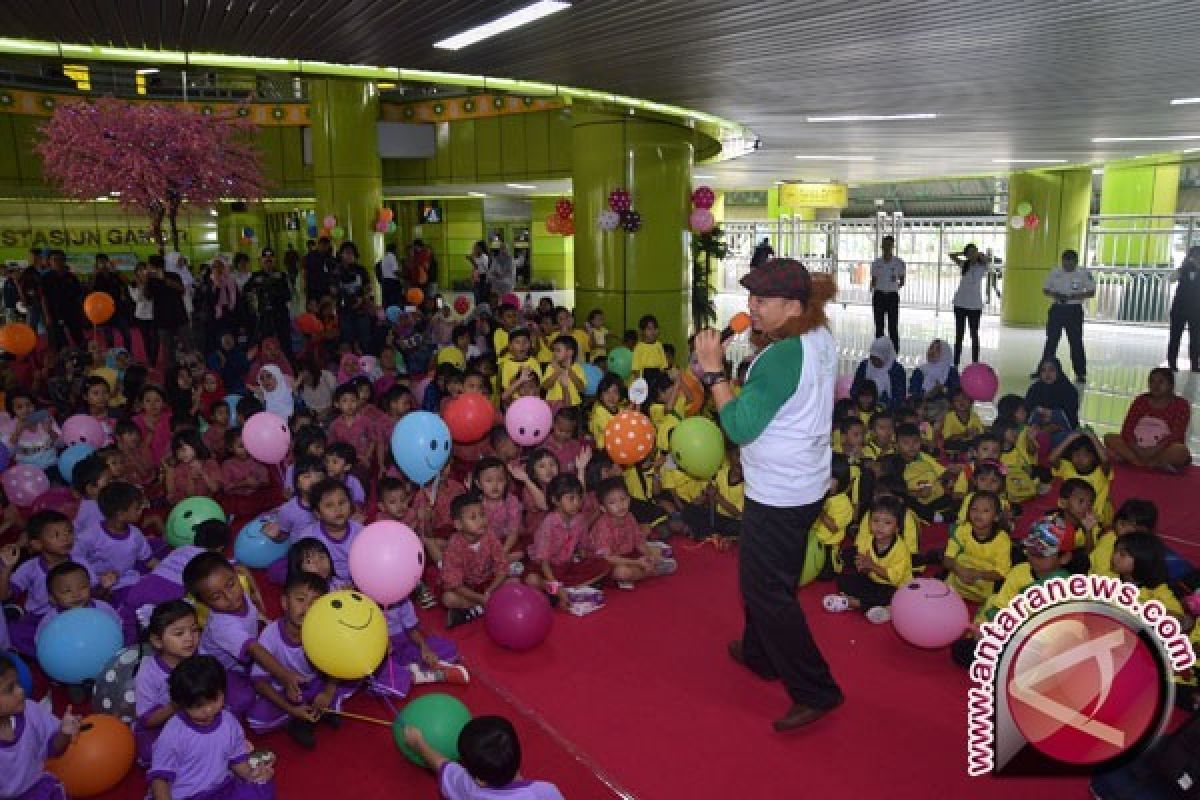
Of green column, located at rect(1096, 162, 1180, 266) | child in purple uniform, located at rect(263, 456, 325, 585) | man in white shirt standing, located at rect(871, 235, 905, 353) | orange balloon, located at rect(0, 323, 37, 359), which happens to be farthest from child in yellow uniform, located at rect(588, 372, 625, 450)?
green column, located at rect(1096, 162, 1180, 266)

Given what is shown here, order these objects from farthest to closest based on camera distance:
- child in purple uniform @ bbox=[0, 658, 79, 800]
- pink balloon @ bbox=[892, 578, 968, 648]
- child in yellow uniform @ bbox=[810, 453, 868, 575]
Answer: child in yellow uniform @ bbox=[810, 453, 868, 575] < pink balloon @ bbox=[892, 578, 968, 648] < child in purple uniform @ bbox=[0, 658, 79, 800]

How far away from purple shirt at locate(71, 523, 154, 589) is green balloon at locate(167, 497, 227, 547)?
1.03ft

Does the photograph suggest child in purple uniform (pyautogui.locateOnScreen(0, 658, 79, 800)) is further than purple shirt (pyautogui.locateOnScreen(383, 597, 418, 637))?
No

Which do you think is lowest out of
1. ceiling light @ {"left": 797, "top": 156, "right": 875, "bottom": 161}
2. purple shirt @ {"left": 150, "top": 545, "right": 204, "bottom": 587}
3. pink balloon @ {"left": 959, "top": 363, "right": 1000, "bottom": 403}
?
purple shirt @ {"left": 150, "top": 545, "right": 204, "bottom": 587}

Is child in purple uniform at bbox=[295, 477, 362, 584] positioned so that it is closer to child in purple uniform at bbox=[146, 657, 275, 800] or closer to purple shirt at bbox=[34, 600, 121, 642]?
purple shirt at bbox=[34, 600, 121, 642]

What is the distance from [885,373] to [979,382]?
2.77 feet

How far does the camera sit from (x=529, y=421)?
603 centimetres

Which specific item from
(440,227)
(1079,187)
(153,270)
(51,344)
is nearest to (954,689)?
(153,270)

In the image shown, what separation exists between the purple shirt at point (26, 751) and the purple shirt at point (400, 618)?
4.77ft

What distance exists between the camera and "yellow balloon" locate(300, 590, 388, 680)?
3299 mm

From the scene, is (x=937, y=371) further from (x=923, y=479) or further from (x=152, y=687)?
(x=152, y=687)

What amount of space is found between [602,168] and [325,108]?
265 inches

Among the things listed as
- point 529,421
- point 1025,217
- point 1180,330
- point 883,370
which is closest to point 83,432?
point 529,421

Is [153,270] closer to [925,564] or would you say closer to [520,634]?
[520,634]
